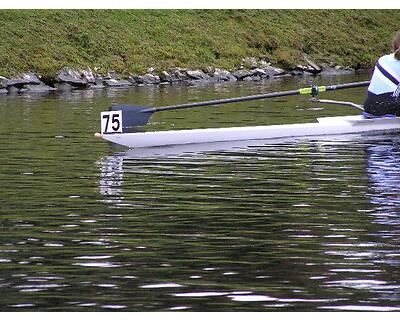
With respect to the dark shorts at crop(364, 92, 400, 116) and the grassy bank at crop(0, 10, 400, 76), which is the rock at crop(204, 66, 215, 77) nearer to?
the grassy bank at crop(0, 10, 400, 76)

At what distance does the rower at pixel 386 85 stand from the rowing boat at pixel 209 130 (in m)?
0.28

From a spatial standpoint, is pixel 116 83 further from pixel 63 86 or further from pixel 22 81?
pixel 22 81

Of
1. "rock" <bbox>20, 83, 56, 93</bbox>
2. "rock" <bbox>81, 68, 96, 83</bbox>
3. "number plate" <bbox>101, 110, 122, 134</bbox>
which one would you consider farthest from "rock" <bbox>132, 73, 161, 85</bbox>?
"number plate" <bbox>101, 110, 122, 134</bbox>

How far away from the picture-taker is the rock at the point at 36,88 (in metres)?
41.2

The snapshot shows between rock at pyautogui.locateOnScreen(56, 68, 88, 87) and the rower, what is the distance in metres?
23.1

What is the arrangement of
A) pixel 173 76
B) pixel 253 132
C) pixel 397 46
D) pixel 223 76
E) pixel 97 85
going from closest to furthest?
pixel 253 132, pixel 397 46, pixel 97 85, pixel 173 76, pixel 223 76

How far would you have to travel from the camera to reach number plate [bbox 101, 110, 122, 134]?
783 inches

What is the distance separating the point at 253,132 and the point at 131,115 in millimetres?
2520

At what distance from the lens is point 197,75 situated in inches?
1937

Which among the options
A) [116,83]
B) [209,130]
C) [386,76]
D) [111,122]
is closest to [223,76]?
[116,83]

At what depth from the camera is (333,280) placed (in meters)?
9.30

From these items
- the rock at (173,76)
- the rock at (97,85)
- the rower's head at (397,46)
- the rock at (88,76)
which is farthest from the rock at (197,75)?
the rower's head at (397,46)

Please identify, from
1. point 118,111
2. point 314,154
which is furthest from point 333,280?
point 118,111
